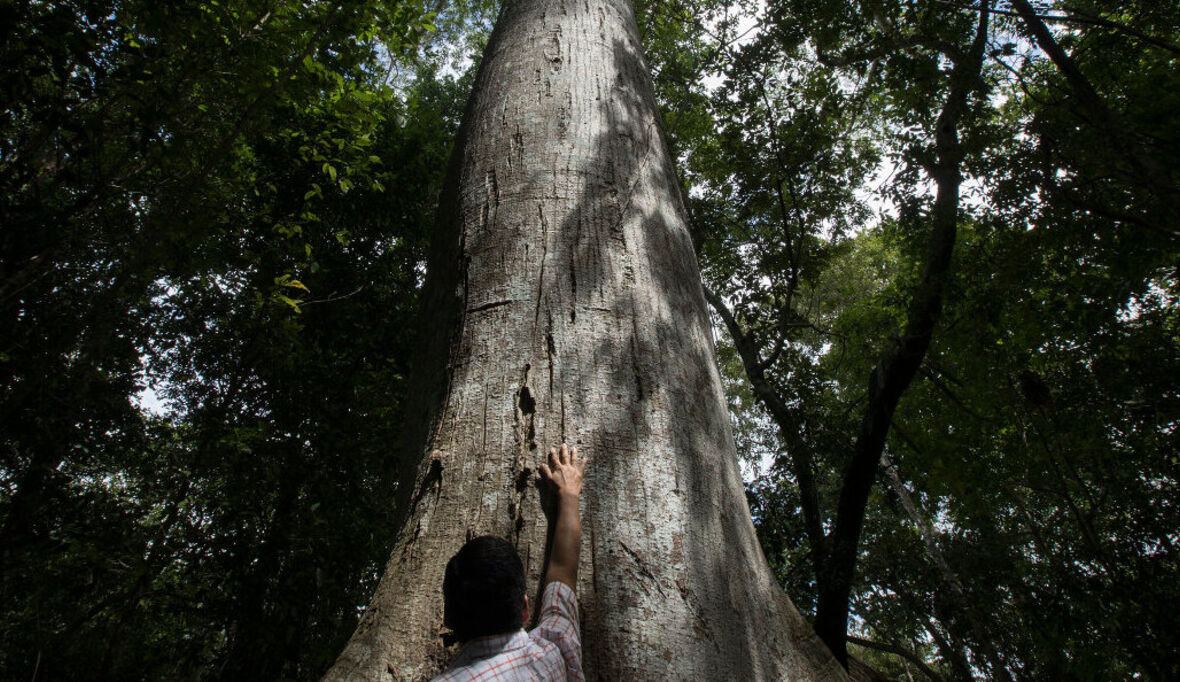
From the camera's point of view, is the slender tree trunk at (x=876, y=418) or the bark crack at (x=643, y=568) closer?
the bark crack at (x=643, y=568)

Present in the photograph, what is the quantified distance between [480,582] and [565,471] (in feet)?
0.74

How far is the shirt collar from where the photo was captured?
1.00m

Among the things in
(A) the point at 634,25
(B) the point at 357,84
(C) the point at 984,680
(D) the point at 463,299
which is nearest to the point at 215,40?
(B) the point at 357,84

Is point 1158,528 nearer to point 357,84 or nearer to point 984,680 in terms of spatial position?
point 984,680

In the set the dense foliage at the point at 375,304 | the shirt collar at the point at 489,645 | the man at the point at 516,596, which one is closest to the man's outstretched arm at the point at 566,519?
the man at the point at 516,596

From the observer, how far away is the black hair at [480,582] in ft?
3.01

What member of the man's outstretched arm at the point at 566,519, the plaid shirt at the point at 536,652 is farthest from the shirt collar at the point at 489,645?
the man's outstretched arm at the point at 566,519

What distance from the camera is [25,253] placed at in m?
2.84

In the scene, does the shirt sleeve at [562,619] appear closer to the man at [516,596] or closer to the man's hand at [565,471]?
the man at [516,596]

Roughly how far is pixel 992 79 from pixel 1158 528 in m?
4.80

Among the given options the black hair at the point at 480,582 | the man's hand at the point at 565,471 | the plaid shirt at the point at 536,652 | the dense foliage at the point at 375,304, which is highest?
the dense foliage at the point at 375,304

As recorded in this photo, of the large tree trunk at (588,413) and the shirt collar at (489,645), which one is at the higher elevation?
the large tree trunk at (588,413)

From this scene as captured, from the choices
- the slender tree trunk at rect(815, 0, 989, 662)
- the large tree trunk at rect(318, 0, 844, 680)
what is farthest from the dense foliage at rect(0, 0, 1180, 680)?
the large tree trunk at rect(318, 0, 844, 680)

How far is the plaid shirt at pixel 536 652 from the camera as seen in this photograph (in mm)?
932
